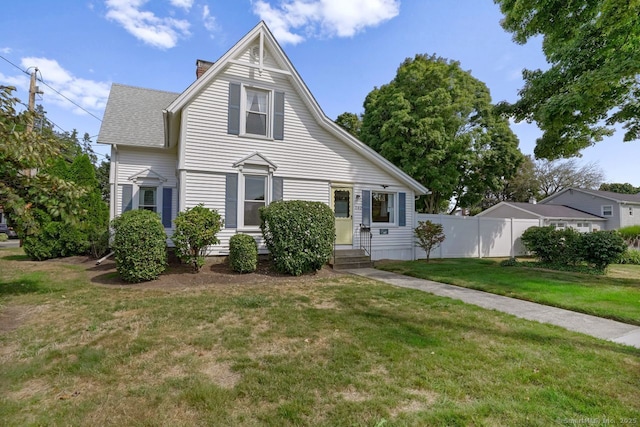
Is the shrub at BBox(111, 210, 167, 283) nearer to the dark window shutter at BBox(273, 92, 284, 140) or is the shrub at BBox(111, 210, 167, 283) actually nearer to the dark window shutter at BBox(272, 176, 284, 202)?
the dark window shutter at BBox(272, 176, 284, 202)

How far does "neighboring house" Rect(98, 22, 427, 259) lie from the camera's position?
32.7 ft

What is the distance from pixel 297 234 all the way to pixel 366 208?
453cm

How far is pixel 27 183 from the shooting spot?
5.58m

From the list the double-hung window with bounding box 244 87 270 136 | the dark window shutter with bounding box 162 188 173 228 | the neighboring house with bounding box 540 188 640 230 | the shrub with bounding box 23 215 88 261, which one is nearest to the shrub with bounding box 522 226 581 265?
the double-hung window with bounding box 244 87 270 136

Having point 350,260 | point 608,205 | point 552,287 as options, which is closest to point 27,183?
Answer: point 350,260

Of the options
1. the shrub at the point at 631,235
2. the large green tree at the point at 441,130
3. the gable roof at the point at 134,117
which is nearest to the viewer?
the gable roof at the point at 134,117

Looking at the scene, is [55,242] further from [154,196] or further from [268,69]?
[268,69]

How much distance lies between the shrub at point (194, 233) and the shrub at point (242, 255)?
58cm

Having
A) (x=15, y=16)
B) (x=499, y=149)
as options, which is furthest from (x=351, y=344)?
(x=499, y=149)

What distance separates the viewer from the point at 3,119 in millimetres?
5184

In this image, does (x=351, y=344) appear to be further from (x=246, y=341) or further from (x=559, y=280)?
(x=559, y=280)

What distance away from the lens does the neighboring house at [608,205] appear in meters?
25.6

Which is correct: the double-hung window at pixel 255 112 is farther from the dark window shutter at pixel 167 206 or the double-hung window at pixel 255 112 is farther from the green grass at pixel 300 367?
the green grass at pixel 300 367

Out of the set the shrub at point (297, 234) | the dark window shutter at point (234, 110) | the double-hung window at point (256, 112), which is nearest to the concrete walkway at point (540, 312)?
the shrub at point (297, 234)
